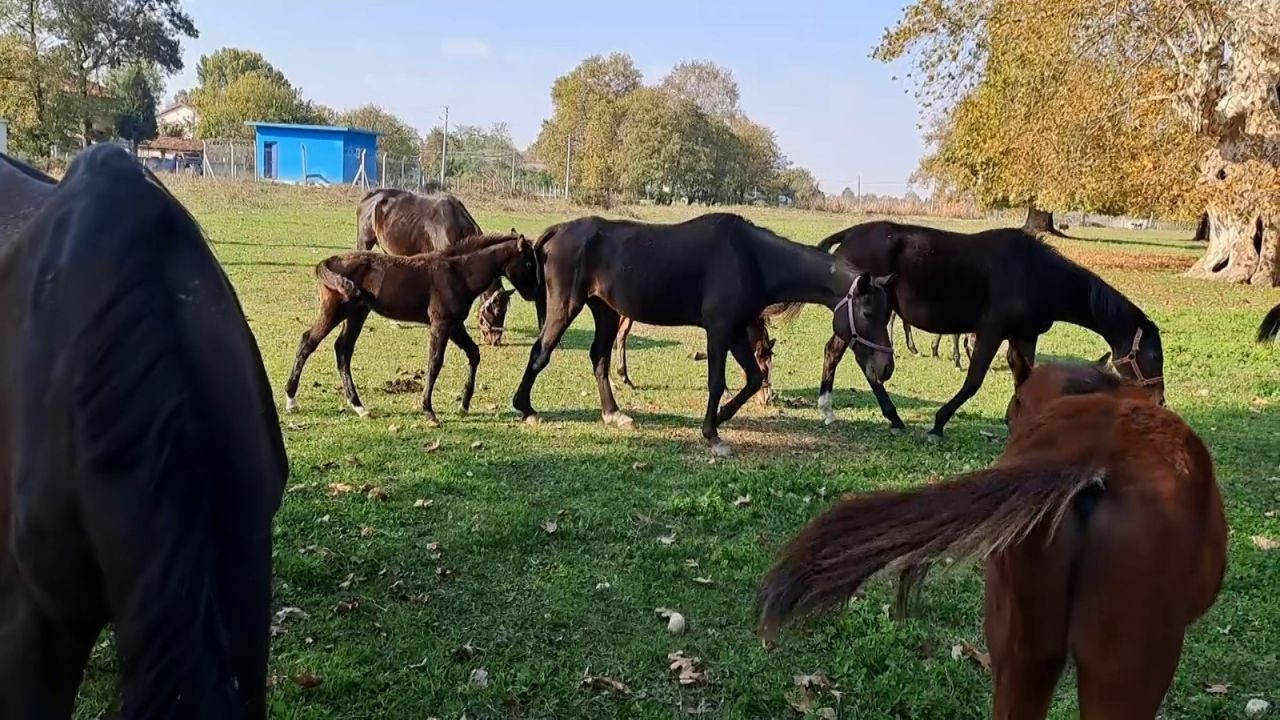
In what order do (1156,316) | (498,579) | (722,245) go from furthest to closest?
(1156,316), (722,245), (498,579)

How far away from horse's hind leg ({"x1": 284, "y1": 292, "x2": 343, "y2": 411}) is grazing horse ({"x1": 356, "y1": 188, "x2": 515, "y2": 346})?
10.6ft

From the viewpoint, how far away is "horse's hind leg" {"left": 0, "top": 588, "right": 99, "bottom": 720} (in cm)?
202

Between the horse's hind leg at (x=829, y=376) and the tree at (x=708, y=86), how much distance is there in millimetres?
64607

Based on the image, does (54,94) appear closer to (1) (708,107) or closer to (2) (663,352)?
(2) (663,352)

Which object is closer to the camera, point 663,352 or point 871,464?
point 871,464

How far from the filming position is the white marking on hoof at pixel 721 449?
7.47 meters

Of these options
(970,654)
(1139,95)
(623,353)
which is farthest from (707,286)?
(1139,95)

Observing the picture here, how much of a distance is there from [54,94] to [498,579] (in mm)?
31038

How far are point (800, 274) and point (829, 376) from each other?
150cm

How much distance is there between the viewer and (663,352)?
12148 millimetres

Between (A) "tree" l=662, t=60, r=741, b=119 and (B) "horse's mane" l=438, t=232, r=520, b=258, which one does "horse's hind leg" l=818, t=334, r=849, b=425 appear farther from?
(A) "tree" l=662, t=60, r=741, b=119

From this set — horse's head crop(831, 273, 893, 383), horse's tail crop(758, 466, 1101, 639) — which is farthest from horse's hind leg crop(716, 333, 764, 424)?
horse's tail crop(758, 466, 1101, 639)

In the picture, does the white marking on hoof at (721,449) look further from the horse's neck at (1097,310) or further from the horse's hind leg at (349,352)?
the horse's neck at (1097,310)

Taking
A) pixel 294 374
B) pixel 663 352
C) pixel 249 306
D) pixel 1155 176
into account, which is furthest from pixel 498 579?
pixel 1155 176
